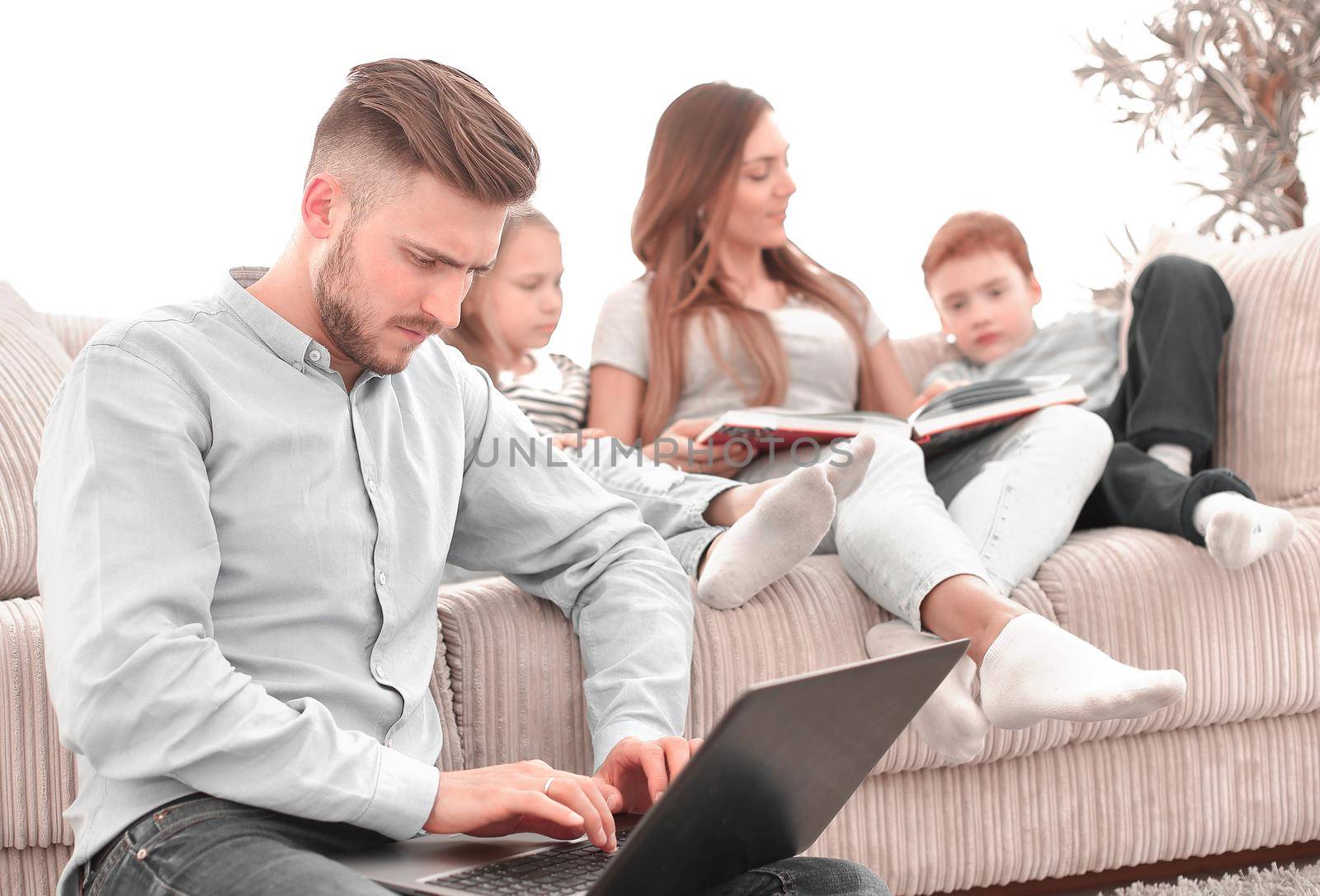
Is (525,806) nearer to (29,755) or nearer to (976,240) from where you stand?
(29,755)

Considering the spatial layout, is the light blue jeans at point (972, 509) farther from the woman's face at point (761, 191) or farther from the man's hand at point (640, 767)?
the woman's face at point (761, 191)

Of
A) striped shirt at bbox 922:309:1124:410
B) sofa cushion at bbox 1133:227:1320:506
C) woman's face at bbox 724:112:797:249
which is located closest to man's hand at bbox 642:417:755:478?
woman's face at bbox 724:112:797:249

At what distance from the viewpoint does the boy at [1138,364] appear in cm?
137

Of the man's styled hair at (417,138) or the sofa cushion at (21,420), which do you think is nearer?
the man's styled hair at (417,138)

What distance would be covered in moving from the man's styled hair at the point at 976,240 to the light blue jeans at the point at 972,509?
59 cm

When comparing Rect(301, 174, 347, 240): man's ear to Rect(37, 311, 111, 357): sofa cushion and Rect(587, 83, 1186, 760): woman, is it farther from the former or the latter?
Rect(37, 311, 111, 357): sofa cushion

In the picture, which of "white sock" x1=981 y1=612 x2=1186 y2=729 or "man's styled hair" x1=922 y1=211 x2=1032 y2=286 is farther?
"man's styled hair" x1=922 y1=211 x2=1032 y2=286

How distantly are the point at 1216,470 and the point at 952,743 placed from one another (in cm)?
51

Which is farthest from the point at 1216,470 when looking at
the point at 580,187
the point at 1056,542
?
the point at 580,187

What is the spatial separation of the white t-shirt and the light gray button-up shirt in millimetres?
732

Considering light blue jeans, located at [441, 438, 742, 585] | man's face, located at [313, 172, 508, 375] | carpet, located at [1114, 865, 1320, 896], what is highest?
man's face, located at [313, 172, 508, 375]

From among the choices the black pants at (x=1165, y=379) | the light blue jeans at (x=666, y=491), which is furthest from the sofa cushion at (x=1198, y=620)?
the light blue jeans at (x=666, y=491)

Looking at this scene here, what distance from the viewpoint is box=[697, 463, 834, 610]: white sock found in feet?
3.85

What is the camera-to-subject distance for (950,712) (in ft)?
3.72
